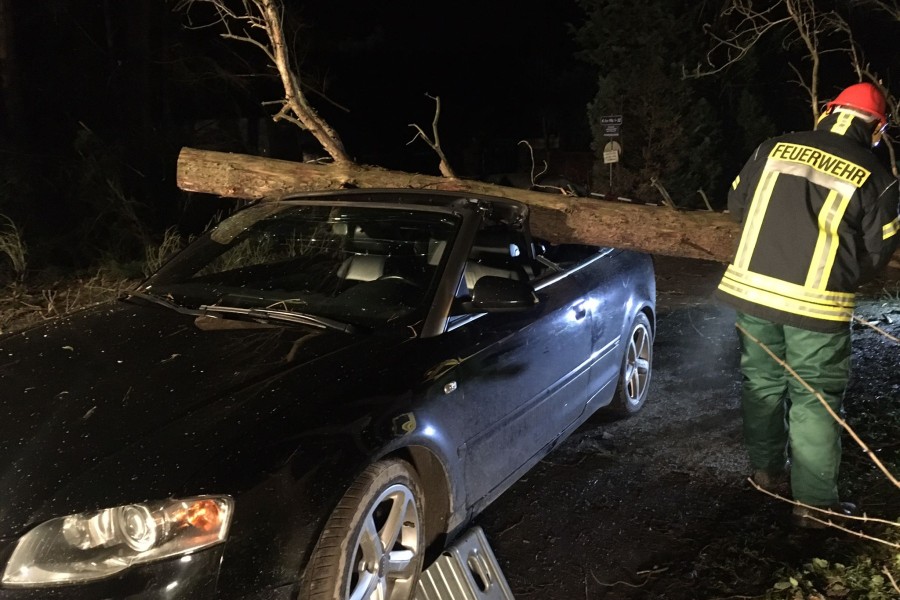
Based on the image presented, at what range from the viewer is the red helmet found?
3277 mm

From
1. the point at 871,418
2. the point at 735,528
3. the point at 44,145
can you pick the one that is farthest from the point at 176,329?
the point at 44,145

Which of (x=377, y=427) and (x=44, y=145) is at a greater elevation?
(x=44, y=145)

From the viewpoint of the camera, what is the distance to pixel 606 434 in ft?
14.8

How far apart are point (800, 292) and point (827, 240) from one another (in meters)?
0.25

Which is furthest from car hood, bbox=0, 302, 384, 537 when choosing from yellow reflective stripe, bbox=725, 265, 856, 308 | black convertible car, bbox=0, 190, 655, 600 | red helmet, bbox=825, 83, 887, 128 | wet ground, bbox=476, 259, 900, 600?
red helmet, bbox=825, 83, 887, 128

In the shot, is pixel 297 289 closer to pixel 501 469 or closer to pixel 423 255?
pixel 423 255

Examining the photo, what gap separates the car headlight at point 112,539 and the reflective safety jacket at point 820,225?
2581 mm

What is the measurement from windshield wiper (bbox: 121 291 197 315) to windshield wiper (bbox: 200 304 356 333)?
65 mm

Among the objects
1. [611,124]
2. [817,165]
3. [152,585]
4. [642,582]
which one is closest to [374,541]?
[152,585]

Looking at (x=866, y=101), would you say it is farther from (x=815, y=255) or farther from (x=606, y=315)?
(x=606, y=315)

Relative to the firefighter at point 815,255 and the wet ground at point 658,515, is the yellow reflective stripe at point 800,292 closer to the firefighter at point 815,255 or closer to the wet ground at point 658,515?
the firefighter at point 815,255

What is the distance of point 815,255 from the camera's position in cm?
319

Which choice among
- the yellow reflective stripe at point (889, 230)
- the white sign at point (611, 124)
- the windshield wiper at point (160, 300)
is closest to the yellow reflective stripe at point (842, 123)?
the yellow reflective stripe at point (889, 230)

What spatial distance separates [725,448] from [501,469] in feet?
5.78
